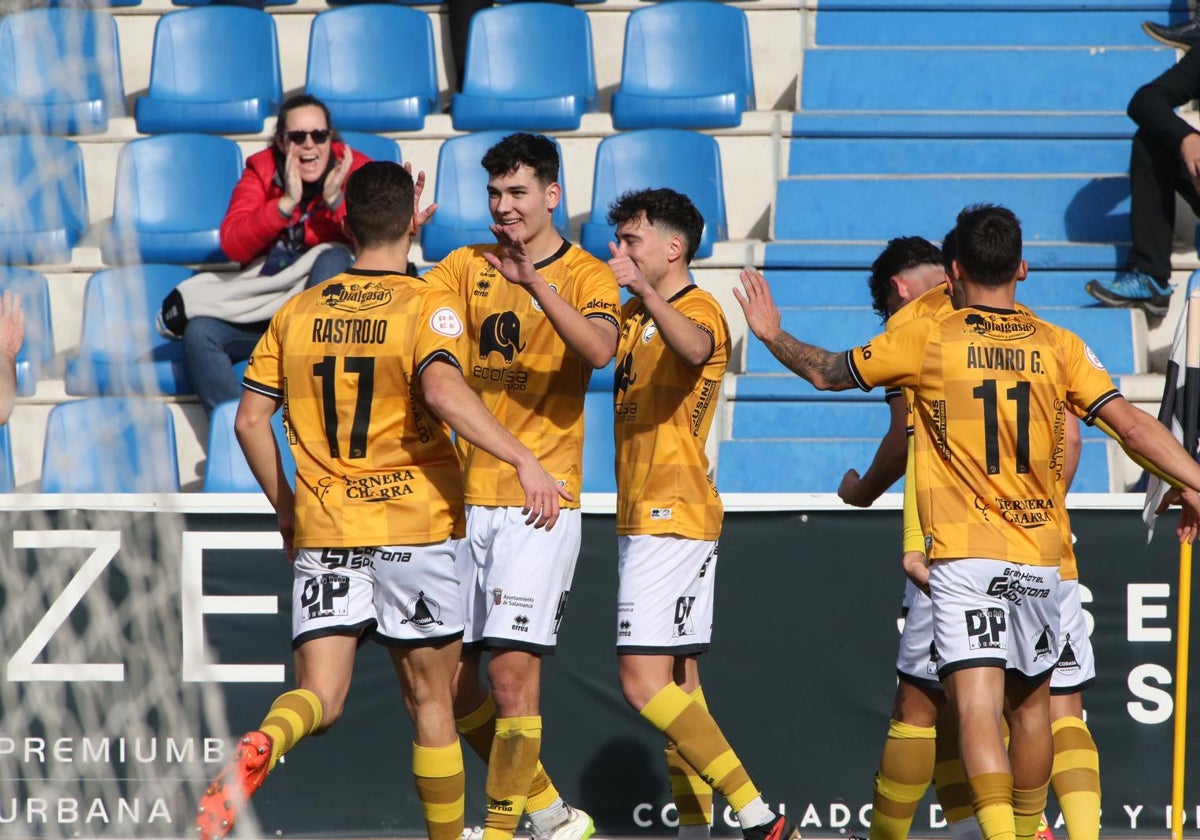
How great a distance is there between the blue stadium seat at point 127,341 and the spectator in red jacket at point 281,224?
405 millimetres

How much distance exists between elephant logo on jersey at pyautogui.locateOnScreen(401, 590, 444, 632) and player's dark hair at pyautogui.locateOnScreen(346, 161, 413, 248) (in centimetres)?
111

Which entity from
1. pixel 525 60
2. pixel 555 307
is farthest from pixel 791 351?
pixel 525 60

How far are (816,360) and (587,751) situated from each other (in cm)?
217

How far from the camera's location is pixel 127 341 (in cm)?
806

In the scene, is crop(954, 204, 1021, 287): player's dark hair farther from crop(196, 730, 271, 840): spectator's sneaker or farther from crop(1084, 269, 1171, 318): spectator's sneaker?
crop(1084, 269, 1171, 318): spectator's sneaker

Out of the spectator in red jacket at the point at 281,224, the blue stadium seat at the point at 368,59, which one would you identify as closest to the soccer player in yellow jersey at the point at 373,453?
the spectator in red jacket at the point at 281,224

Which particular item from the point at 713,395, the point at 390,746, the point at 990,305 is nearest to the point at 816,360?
the point at 990,305

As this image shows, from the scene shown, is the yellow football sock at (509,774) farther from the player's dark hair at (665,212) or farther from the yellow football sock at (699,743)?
the player's dark hair at (665,212)

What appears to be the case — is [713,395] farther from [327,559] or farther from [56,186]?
[56,186]

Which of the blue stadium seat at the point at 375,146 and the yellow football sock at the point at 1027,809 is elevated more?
the blue stadium seat at the point at 375,146

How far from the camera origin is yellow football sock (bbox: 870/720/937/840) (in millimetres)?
4965

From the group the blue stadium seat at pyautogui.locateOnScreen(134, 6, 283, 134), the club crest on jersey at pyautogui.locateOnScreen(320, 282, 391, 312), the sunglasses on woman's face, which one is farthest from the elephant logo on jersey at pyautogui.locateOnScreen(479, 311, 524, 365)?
the blue stadium seat at pyautogui.locateOnScreen(134, 6, 283, 134)

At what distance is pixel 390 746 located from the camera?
19.7ft

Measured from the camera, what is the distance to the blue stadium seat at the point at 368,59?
923cm
